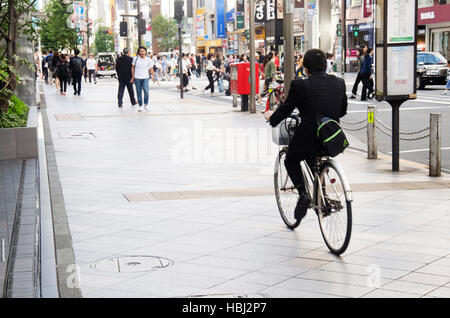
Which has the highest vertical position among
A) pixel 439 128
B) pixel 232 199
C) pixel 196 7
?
pixel 196 7

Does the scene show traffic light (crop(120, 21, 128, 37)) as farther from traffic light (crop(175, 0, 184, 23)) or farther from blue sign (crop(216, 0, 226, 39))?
blue sign (crop(216, 0, 226, 39))

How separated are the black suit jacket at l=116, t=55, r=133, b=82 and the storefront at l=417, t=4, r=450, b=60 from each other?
1121 inches

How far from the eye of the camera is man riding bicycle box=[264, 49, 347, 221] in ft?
19.7

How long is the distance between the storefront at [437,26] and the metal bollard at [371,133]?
3704cm

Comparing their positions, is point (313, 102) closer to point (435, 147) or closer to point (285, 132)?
point (285, 132)

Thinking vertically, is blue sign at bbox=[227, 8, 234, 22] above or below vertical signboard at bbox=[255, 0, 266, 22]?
above

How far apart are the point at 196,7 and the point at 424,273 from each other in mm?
98000

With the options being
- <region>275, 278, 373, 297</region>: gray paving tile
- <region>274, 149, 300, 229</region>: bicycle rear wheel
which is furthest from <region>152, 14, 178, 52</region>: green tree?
<region>275, 278, 373, 297</region>: gray paving tile

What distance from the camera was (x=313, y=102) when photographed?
6000 mm

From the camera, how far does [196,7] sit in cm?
10088

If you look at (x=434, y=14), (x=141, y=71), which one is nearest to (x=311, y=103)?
(x=141, y=71)
